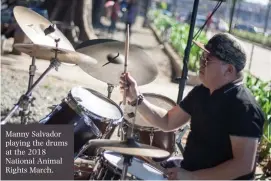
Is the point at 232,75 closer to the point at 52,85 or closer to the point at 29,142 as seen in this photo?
the point at 29,142

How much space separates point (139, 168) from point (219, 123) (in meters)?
0.52

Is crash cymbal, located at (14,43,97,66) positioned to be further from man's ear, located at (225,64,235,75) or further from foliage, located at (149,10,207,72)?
foliage, located at (149,10,207,72)

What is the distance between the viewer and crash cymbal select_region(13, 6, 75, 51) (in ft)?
12.0

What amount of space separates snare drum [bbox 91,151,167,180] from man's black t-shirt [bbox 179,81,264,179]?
220 mm

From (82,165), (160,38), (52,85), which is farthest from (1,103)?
(160,38)

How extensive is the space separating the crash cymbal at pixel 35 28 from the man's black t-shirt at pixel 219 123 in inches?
44.1

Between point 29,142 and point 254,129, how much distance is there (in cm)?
137

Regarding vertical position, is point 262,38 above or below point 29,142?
below

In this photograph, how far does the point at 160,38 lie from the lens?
2142cm

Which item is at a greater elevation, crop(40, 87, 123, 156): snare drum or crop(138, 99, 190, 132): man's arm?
crop(138, 99, 190, 132): man's arm

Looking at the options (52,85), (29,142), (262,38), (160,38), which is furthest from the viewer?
(262,38)

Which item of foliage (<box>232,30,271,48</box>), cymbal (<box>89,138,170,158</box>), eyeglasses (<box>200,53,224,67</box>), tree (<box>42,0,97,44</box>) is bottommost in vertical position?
foliage (<box>232,30,271,48</box>)

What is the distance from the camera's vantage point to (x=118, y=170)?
300cm

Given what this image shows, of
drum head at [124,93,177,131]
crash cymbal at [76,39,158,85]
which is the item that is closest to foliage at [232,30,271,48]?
drum head at [124,93,177,131]
